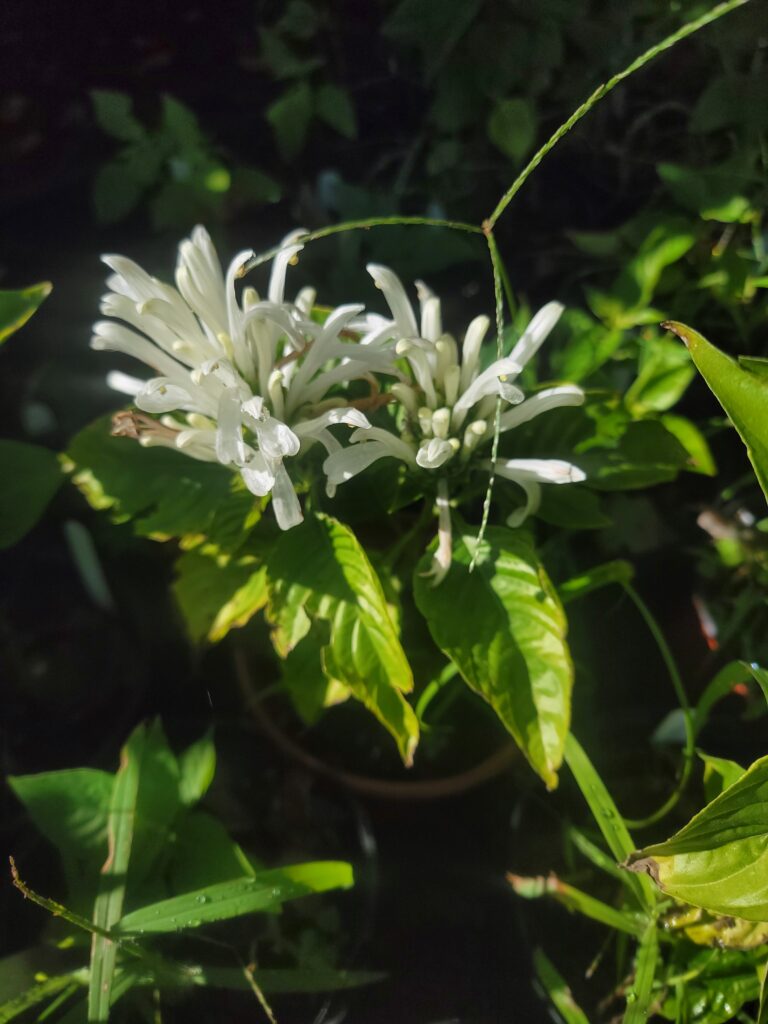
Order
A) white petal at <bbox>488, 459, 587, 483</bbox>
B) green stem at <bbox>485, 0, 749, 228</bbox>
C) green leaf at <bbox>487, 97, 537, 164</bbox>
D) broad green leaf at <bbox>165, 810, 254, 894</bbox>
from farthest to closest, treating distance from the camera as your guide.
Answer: green leaf at <bbox>487, 97, 537, 164</bbox> < broad green leaf at <bbox>165, 810, 254, 894</bbox> < white petal at <bbox>488, 459, 587, 483</bbox> < green stem at <bbox>485, 0, 749, 228</bbox>

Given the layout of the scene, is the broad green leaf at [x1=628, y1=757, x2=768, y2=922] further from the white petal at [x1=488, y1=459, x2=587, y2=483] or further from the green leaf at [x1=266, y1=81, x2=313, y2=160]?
the green leaf at [x1=266, y1=81, x2=313, y2=160]

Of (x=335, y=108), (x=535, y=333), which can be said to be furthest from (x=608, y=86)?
(x=335, y=108)

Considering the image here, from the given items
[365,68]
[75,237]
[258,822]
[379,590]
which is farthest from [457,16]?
[258,822]

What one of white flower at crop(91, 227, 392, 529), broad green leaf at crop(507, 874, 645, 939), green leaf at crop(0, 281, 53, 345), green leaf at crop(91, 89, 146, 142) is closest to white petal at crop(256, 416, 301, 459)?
white flower at crop(91, 227, 392, 529)

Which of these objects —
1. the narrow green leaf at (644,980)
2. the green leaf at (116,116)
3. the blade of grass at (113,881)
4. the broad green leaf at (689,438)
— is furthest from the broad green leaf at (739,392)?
the green leaf at (116,116)

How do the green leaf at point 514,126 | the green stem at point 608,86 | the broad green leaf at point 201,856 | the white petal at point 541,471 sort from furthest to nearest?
the green leaf at point 514,126, the broad green leaf at point 201,856, the white petal at point 541,471, the green stem at point 608,86

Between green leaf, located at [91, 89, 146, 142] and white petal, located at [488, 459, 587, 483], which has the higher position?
green leaf, located at [91, 89, 146, 142]

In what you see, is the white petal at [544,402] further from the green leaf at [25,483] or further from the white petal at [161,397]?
the green leaf at [25,483]
